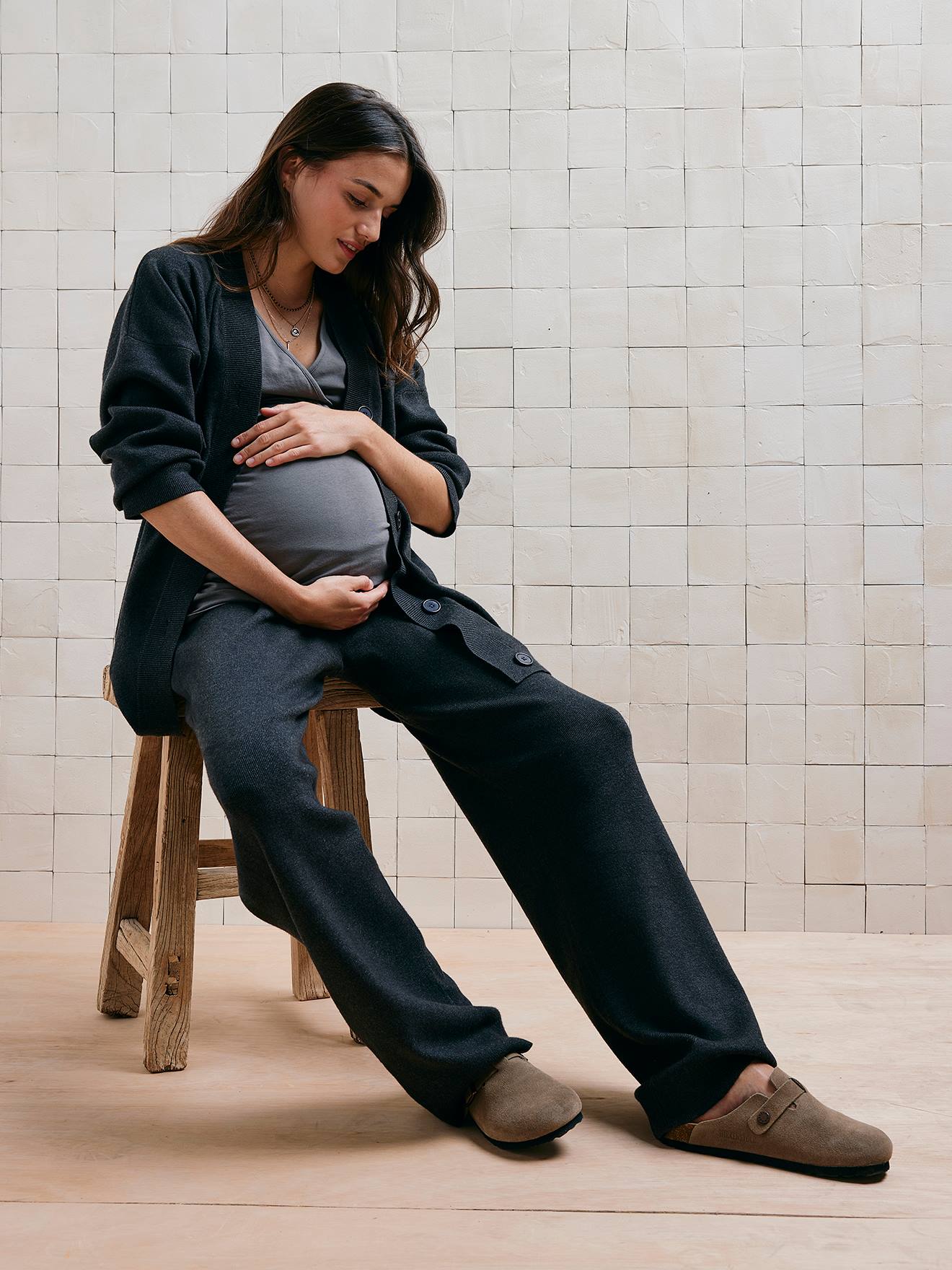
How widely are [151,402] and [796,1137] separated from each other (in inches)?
43.9

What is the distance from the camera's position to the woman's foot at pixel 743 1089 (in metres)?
1.14

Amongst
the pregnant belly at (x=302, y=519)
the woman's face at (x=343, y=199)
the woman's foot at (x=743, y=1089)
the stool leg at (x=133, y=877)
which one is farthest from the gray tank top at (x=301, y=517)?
the woman's foot at (x=743, y=1089)

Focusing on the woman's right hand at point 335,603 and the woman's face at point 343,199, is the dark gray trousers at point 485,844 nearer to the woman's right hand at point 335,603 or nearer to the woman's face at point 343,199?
the woman's right hand at point 335,603

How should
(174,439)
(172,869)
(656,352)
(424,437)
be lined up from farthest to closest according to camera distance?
(656,352), (424,437), (172,869), (174,439)

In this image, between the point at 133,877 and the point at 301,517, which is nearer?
the point at 301,517

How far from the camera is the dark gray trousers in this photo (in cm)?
115

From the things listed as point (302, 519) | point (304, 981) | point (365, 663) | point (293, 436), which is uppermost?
point (293, 436)

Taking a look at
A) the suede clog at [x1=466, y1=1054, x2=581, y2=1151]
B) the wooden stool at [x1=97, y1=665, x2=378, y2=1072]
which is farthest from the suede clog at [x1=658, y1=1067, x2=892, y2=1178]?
the wooden stool at [x1=97, y1=665, x2=378, y2=1072]

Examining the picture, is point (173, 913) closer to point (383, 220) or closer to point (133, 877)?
point (133, 877)

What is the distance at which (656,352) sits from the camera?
2.09 m

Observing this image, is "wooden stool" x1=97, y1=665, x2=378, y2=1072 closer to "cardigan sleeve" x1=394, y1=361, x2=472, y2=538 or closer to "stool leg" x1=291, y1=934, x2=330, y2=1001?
"stool leg" x1=291, y1=934, x2=330, y2=1001

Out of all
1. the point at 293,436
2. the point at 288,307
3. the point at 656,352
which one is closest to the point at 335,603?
the point at 293,436

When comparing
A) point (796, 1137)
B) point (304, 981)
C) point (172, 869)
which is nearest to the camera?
point (796, 1137)

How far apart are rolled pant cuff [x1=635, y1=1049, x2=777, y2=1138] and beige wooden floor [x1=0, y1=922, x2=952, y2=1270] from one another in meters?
0.04
